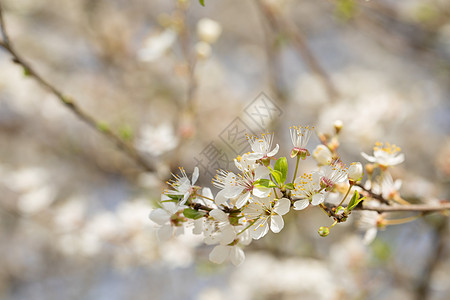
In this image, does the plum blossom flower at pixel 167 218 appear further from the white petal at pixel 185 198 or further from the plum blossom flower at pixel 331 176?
the plum blossom flower at pixel 331 176

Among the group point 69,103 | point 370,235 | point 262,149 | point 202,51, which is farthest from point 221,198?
point 202,51

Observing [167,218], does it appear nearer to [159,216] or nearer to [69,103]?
[159,216]

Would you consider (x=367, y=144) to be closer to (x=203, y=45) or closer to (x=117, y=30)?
(x=203, y=45)

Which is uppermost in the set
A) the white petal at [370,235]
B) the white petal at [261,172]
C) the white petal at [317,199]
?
the white petal at [261,172]

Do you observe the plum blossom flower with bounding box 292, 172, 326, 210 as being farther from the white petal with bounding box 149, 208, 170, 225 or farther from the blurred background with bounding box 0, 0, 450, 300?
the blurred background with bounding box 0, 0, 450, 300

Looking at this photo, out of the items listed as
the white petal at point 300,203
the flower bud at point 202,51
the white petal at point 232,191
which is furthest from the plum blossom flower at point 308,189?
the flower bud at point 202,51

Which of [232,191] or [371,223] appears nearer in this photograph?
[232,191]

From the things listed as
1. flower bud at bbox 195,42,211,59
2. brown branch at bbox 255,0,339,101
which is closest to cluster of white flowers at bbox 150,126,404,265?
flower bud at bbox 195,42,211,59
